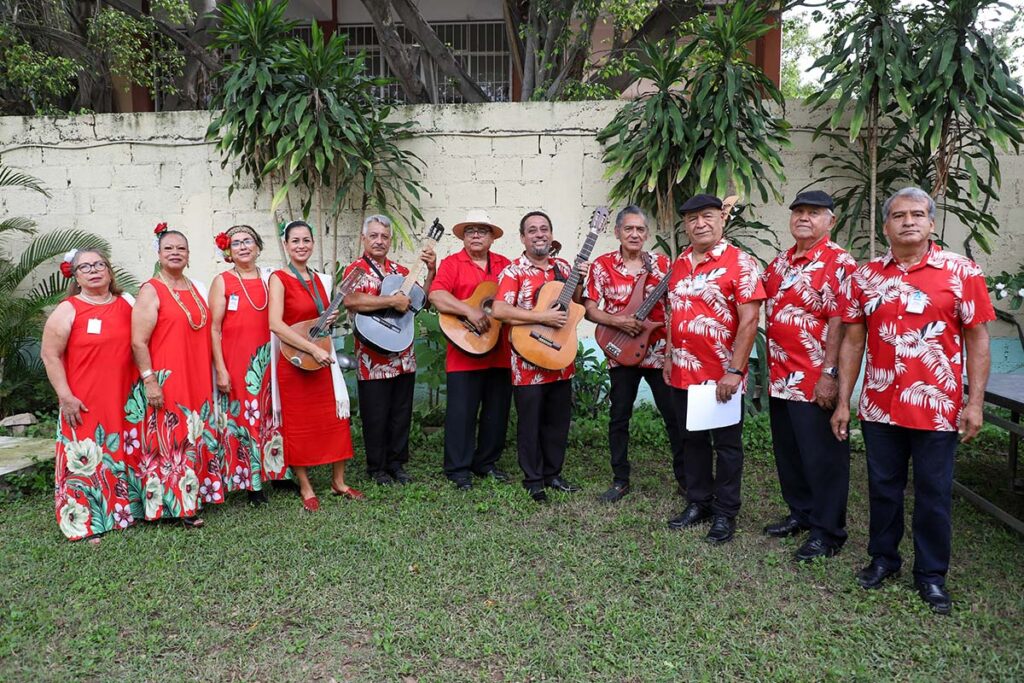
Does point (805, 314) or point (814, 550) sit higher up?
point (805, 314)

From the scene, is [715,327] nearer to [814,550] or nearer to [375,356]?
[814,550]

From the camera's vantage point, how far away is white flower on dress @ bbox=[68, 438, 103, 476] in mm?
3914

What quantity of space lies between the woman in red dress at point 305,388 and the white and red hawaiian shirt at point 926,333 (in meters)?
2.86

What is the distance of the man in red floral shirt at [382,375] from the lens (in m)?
4.54

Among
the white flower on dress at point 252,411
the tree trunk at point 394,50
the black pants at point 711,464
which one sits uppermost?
the tree trunk at point 394,50

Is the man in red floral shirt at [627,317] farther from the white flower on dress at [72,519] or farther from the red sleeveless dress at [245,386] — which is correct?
the white flower on dress at [72,519]

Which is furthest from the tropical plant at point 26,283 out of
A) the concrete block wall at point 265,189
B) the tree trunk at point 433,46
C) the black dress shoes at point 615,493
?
the black dress shoes at point 615,493

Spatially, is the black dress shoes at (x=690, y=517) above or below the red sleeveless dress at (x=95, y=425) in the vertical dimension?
below

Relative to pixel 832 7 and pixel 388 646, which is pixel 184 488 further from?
pixel 832 7

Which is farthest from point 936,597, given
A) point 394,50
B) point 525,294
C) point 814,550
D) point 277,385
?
point 394,50

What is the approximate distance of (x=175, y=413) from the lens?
4.05m

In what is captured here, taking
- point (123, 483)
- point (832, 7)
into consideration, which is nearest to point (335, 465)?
point (123, 483)

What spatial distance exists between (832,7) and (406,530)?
5.21 meters

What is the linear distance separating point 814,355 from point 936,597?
3.79 feet
